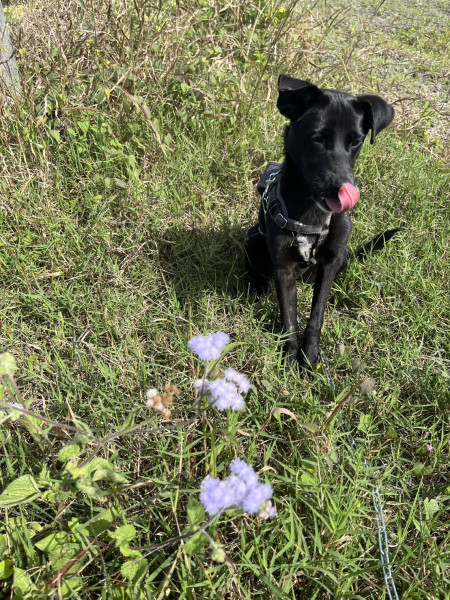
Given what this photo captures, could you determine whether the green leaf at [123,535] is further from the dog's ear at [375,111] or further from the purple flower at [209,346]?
the dog's ear at [375,111]

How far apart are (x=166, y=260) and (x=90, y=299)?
1.75 feet

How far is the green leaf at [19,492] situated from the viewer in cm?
120

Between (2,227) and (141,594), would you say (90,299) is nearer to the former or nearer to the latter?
(2,227)

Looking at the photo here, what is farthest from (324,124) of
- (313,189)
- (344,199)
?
(344,199)

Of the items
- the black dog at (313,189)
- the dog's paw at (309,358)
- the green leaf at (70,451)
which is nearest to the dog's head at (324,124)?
the black dog at (313,189)

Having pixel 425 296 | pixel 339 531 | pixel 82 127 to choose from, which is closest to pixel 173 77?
pixel 82 127

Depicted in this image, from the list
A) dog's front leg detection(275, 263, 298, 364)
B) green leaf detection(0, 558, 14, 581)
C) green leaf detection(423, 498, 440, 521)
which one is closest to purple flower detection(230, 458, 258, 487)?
green leaf detection(0, 558, 14, 581)

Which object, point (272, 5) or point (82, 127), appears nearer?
point (82, 127)

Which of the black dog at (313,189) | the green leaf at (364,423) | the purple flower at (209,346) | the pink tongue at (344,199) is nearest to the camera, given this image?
the purple flower at (209,346)

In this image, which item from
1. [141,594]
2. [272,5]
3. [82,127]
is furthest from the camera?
[272,5]

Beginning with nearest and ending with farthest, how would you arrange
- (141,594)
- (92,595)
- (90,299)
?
(141,594) → (92,595) → (90,299)

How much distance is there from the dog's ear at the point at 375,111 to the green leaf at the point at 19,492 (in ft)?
6.30

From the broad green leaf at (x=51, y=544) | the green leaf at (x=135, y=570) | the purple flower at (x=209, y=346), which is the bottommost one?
the broad green leaf at (x=51, y=544)

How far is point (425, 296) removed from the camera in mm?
2477
